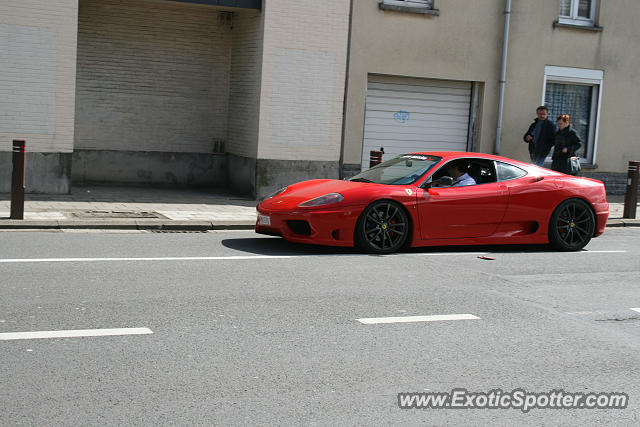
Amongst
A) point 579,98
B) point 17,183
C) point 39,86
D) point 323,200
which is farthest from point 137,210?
point 579,98

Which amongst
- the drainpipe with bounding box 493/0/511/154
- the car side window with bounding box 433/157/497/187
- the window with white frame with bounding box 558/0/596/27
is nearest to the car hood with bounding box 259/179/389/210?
the car side window with bounding box 433/157/497/187

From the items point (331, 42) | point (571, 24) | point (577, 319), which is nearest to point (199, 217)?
point (331, 42)

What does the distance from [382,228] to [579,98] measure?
417 inches

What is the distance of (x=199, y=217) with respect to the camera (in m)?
12.3

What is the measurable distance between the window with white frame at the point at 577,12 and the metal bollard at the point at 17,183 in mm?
11926

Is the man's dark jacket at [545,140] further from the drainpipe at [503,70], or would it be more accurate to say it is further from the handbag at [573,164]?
the drainpipe at [503,70]

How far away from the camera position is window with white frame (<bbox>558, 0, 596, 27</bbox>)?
18.1 metres

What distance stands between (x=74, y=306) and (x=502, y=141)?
42.3 ft

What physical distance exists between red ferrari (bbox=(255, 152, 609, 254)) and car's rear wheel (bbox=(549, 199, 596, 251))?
0.5 inches

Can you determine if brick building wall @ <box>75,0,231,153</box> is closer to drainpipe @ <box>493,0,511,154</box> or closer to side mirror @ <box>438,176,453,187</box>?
drainpipe @ <box>493,0,511,154</box>

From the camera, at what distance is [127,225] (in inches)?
442

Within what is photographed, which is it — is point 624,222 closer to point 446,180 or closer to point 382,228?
point 446,180

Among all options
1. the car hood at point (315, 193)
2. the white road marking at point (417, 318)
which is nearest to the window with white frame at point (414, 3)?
the car hood at point (315, 193)

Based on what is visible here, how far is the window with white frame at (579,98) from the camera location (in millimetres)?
18234
